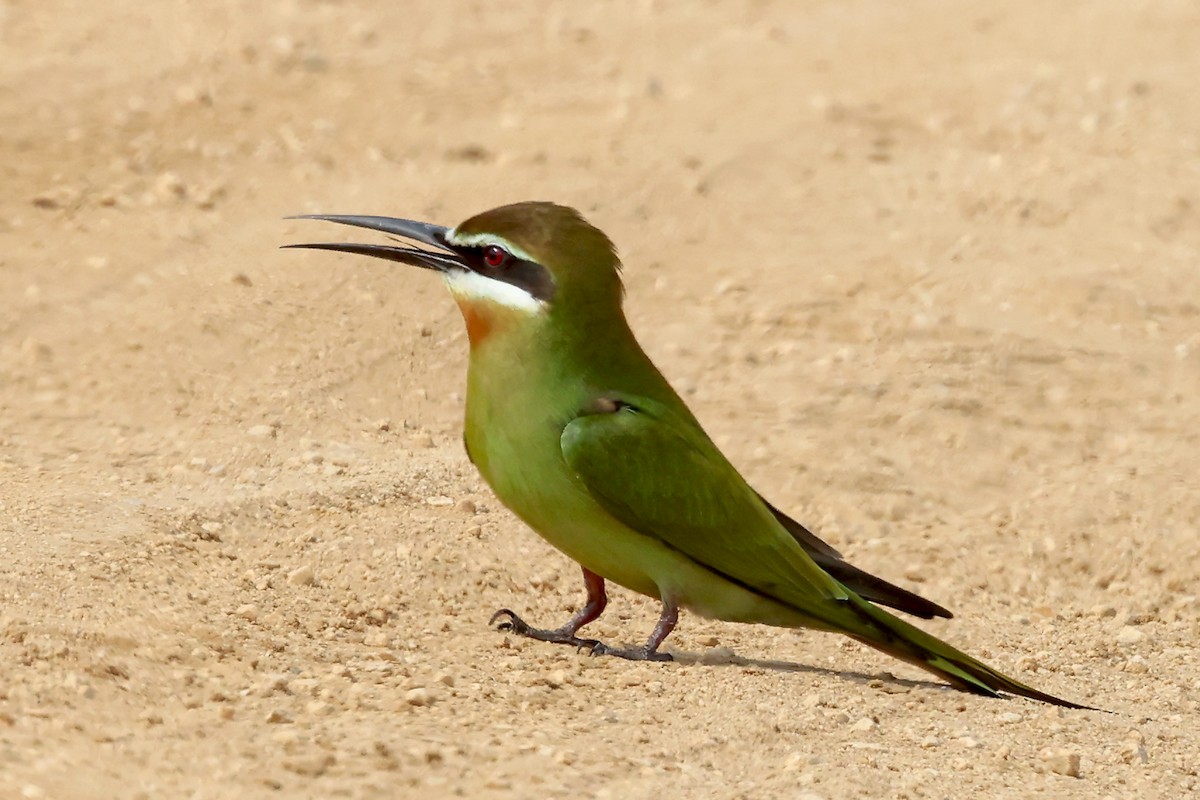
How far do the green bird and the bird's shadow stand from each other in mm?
98

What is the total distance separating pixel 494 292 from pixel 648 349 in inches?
102

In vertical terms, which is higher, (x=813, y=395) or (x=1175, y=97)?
(x=1175, y=97)

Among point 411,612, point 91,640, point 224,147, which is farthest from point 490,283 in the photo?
point 224,147

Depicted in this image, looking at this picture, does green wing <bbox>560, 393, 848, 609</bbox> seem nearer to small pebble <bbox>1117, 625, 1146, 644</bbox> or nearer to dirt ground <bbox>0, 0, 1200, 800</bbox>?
dirt ground <bbox>0, 0, 1200, 800</bbox>

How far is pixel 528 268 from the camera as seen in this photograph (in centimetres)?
458

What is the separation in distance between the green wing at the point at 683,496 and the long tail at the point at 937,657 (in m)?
0.12

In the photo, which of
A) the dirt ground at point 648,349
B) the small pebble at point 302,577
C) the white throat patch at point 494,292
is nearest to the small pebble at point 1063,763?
the dirt ground at point 648,349

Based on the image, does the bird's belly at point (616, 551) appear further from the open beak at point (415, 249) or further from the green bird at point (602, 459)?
the open beak at point (415, 249)

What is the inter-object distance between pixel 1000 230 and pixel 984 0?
3.55m

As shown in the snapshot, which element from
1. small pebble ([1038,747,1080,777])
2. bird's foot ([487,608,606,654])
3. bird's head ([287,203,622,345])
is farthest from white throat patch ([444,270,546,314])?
small pebble ([1038,747,1080,777])

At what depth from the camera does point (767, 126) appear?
30.1 feet

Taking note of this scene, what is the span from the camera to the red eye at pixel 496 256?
4.60 meters

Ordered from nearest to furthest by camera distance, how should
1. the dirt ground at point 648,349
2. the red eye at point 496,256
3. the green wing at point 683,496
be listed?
the dirt ground at point 648,349
the green wing at point 683,496
the red eye at point 496,256

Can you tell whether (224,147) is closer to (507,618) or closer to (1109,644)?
(507,618)
